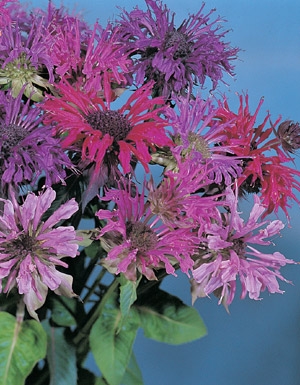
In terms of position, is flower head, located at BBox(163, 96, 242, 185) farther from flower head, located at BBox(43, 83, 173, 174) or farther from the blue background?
the blue background

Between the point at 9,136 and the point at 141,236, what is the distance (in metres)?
0.10

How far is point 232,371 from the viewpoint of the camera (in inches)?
37.1

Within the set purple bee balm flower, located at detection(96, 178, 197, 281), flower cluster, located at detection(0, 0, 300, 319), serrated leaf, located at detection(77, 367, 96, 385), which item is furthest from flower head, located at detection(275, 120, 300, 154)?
Result: serrated leaf, located at detection(77, 367, 96, 385)

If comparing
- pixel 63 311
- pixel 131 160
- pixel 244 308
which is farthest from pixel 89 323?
pixel 244 308

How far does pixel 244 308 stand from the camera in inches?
36.5

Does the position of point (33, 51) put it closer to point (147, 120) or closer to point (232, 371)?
point (147, 120)

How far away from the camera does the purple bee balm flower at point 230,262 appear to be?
516 millimetres

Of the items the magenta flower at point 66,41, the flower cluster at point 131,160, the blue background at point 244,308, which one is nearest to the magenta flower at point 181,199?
the flower cluster at point 131,160

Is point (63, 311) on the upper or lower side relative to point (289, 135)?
lower

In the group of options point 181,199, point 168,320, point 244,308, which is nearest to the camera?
point 181,199

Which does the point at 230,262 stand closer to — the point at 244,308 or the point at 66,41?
the point at 66,41

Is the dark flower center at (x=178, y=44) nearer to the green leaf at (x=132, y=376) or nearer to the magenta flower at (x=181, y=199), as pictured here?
the magenta flower at (x=181, y=199)

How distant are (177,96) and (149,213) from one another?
92 mm

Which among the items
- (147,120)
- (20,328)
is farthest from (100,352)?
(147,120)
